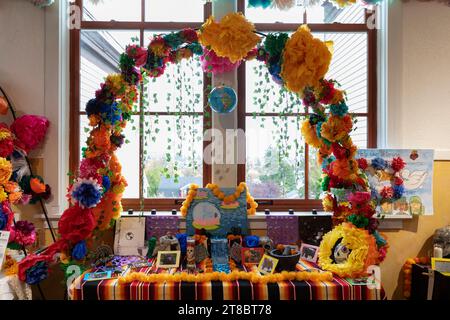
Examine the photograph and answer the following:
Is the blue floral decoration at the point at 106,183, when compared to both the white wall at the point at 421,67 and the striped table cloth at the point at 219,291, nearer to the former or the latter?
the striped table cloth at the point at 219,291

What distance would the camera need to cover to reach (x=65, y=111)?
2.54 meters

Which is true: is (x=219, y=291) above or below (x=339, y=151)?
below

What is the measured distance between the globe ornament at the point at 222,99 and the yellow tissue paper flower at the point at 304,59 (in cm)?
50

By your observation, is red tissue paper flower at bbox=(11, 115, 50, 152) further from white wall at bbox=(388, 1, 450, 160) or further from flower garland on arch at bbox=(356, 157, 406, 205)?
white wall at bbox=(388, 1, 450, 160)

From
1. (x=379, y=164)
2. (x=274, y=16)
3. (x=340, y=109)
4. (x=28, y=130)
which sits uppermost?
(x=274, y=16)

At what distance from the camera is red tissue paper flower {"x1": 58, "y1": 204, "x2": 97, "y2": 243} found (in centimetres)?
196

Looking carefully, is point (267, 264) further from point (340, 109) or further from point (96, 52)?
point (96, 52)

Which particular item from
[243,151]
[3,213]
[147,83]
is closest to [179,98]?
[147,83]

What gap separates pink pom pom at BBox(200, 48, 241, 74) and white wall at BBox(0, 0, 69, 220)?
47.0 inches

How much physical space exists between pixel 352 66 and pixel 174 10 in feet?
5.32

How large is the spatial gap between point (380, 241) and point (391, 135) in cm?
95

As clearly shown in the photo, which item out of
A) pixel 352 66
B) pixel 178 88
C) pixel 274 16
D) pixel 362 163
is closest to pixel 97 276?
pixel 178 88

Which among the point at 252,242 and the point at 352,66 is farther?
the point at 352,66

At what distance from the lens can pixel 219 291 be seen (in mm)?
1803
